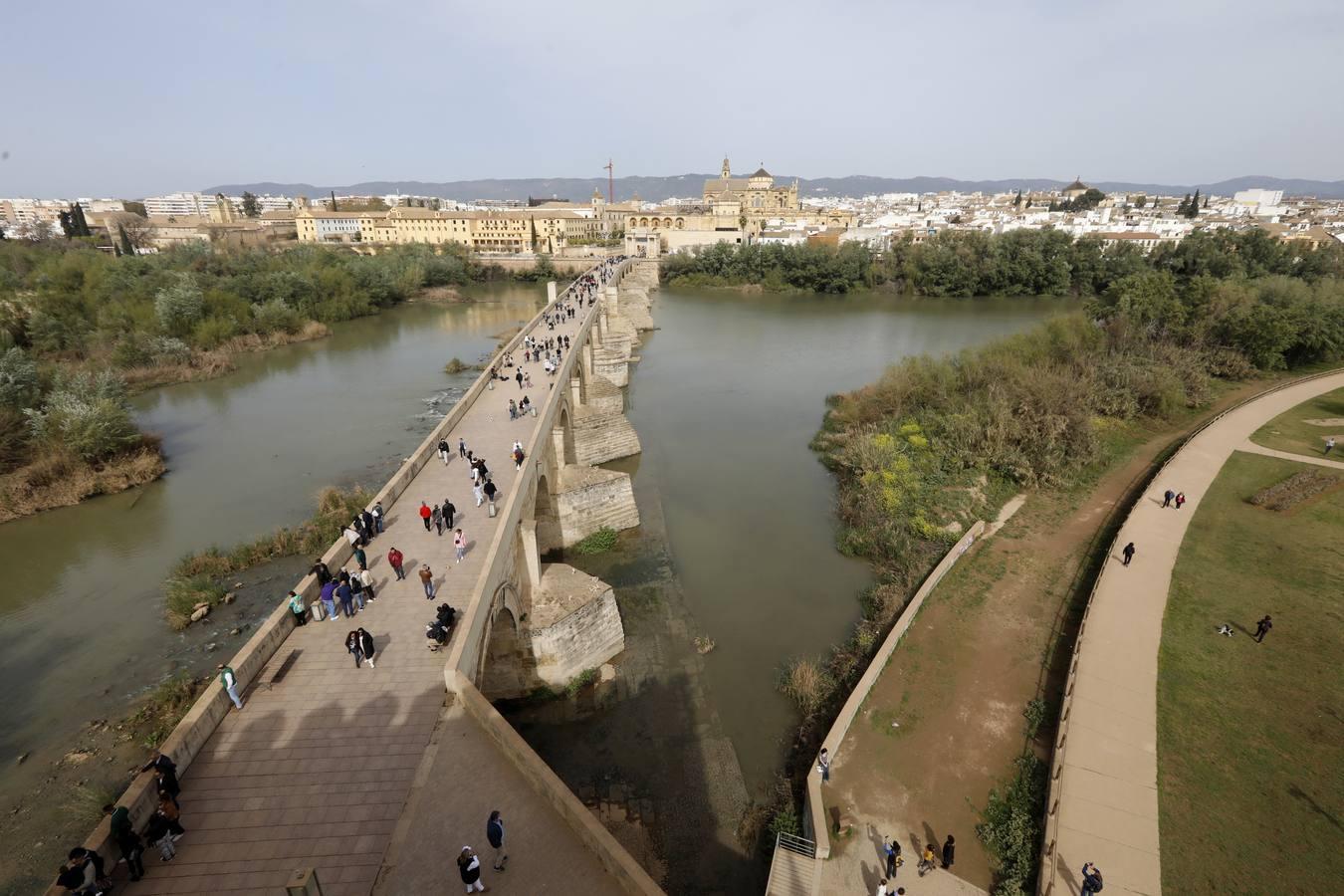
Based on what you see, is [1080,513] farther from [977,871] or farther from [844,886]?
[844,886]

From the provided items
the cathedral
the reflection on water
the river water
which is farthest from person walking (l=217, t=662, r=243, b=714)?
the cathedral

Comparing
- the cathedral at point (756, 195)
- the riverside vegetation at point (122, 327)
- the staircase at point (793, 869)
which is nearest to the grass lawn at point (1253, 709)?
the staircase at point (793, 869)

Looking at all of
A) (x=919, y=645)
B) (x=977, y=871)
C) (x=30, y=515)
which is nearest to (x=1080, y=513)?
(x=919, y=645)

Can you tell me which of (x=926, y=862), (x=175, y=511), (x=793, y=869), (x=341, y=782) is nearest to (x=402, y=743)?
(x=341, y=782)

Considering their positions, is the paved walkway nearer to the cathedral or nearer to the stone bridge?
the stone bridge

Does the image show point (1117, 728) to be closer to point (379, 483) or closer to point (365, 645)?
point (365, 645)

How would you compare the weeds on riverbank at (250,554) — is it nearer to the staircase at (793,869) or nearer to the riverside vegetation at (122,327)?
the riverside vegetation at (122,327)
